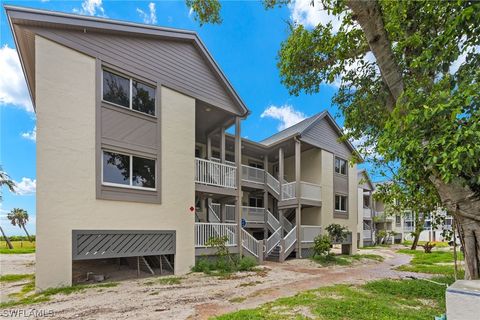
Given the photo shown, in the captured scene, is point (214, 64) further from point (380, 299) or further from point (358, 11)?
point (380, 299)

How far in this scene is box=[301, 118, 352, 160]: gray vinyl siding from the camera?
1864cm

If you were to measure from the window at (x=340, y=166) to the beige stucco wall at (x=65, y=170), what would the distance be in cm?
1489

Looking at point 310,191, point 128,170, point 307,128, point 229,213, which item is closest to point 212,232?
point 229,213

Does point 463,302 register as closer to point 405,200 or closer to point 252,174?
point 405,200

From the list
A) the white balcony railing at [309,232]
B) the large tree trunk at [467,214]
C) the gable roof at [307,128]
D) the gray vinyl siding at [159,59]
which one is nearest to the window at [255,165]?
the gable roof at [307,128]

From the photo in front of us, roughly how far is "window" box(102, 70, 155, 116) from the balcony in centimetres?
1002

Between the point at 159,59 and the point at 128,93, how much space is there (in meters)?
2.14

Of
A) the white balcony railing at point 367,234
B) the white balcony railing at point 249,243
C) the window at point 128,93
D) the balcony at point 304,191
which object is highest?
the window at point 128,93

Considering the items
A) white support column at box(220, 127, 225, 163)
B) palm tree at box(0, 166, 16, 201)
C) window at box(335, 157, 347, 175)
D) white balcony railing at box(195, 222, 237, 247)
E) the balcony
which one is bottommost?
white balcony railing at box(195, 222, 237, 247)

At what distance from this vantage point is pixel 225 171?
45.1ft

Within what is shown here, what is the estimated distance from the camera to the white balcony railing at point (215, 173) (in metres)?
12.7

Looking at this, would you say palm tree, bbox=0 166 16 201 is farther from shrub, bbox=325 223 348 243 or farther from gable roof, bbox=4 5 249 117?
Answer: shrub, bbox=325 223 348 243

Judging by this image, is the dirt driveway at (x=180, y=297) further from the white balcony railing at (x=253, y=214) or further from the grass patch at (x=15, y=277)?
the white balcony railing at (x=253, y=214)

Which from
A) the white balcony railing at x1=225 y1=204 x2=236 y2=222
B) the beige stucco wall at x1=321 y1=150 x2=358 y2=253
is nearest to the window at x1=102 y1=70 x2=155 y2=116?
the white balcony railing at x1=225 y1=204 x2=236 y2=222
